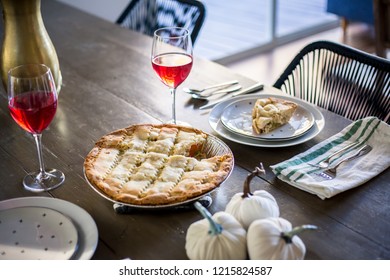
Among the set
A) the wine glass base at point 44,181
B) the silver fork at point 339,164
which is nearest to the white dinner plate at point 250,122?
the silver fork at point 339,164

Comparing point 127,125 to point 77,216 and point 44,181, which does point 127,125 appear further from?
point 77,216

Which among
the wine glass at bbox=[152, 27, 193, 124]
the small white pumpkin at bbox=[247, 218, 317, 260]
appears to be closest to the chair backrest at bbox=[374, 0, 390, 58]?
the wine glass at bbox=[152, 27, 193, 124]

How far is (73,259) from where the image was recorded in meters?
0.84

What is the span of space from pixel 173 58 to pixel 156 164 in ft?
1.04

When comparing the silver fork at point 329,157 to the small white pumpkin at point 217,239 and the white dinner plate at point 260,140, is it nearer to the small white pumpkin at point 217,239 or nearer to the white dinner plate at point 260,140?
the white dinner plate at point 260,140

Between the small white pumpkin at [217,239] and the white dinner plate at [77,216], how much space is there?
172mm

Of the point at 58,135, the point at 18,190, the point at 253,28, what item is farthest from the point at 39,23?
the point at 253,28

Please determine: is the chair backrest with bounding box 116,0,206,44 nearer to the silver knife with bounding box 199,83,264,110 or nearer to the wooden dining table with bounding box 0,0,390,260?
the wooden dining table with bounding box 0,0,390,260

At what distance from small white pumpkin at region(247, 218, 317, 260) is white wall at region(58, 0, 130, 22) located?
2593 mm

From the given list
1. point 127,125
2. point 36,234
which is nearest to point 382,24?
point 127,125

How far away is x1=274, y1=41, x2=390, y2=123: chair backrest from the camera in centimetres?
143

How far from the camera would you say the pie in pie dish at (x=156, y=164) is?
3.08 feet
